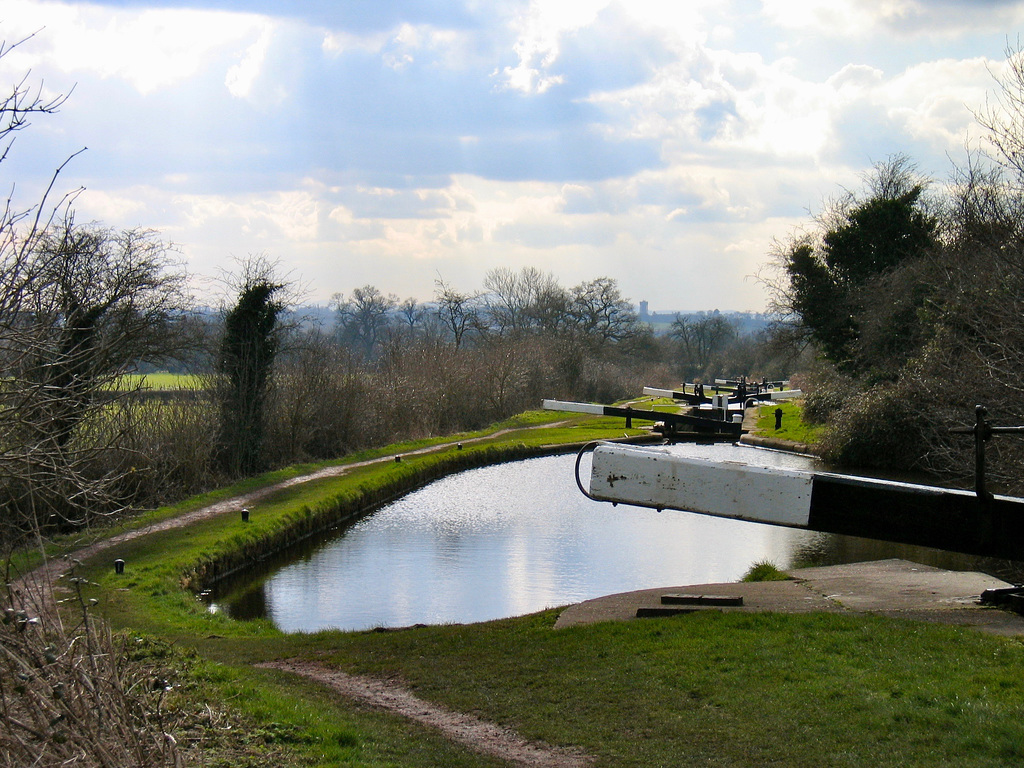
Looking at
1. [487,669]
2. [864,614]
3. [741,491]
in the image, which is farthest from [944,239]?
[741,491]

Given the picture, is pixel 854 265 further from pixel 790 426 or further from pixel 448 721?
pixel 448 721

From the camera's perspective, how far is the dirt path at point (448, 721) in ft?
16.1

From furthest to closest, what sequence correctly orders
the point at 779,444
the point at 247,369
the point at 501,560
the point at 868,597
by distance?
the point at 779,444, the point at 247,369, the point at 501,560, the point at 868,597

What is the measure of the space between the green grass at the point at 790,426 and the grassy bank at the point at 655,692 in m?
18.3

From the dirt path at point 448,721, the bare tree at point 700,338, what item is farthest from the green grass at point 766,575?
the bare tree at point 700,338

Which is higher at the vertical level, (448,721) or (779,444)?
(779,444)

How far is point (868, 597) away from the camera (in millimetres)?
8047

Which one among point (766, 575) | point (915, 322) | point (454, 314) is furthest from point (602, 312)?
point (766, 575)

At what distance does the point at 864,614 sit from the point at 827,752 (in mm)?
3093

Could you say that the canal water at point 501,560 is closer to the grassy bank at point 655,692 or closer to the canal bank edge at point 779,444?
the grassy bank at point 655,692

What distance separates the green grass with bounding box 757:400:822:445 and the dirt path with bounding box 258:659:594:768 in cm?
1934

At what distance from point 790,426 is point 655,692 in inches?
983

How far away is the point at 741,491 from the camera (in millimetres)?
3535

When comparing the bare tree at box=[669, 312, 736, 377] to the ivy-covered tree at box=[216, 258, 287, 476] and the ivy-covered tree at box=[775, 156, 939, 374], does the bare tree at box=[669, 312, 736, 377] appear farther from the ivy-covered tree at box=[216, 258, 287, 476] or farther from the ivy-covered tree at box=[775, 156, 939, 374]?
the ivy-covered tree at box=[216, 258, 287, 476]
